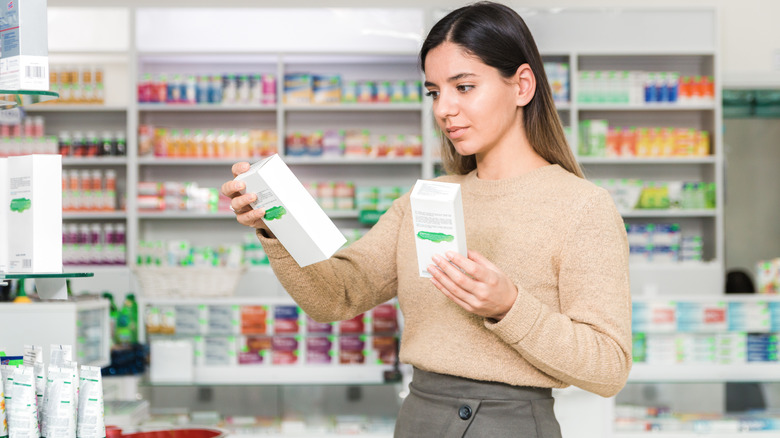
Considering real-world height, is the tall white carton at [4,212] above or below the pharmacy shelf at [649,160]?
below

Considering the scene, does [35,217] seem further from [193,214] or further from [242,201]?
[193,214]

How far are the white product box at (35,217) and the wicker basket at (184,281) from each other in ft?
6.49

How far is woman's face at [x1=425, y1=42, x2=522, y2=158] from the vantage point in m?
1.35

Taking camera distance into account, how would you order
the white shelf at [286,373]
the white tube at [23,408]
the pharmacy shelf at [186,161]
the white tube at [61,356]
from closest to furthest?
the white tube at [23,408], the white tube at [61,356], the white shelf at [286,373], the pharmacy shelf at [186,161]

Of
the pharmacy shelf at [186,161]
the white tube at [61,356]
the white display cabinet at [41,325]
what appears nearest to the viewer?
the white tube at [61,356]

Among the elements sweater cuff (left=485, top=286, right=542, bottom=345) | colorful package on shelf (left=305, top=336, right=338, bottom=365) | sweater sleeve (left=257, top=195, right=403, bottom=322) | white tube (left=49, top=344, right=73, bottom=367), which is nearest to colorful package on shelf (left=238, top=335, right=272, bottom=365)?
colorful package on shelf (left=305, top=336, right=338, bottom=365)

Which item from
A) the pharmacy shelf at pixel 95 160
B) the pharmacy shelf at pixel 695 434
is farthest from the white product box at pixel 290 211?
the pharmacy shelf at pixel 95 160

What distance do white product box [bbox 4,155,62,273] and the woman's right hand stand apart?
14.3 inches

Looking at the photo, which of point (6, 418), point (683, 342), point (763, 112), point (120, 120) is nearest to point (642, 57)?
point (763, 112)

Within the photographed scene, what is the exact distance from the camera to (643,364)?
10.5ft

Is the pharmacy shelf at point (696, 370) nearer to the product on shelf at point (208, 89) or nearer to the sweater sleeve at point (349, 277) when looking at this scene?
the sweater sleeve at point (349, 277)

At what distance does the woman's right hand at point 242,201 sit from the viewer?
1307 millimetres

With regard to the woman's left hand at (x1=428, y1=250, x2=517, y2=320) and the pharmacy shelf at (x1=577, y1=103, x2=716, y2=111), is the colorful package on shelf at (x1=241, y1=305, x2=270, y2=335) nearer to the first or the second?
the woman's left hand at (x1=428, y1=250, x2=517, y2=320)

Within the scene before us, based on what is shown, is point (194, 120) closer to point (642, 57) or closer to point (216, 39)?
point (216, 39)
